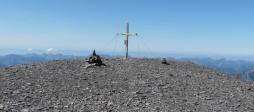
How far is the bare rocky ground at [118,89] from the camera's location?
16.5m

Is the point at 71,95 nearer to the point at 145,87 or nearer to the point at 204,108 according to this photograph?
the point at 145,87

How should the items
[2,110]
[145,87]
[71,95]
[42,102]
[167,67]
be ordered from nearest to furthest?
[2,110], [42,102], [71,95], [145,87], [167,67]

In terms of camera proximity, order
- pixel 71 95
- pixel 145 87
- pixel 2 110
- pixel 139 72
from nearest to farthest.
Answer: pixel 2 110 → pixel 71 95 → pixel 145 87 → pixel 139 72

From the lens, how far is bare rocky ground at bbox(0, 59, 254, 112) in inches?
→ 650

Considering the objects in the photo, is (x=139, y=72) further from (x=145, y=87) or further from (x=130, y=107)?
(x=130, y=107)

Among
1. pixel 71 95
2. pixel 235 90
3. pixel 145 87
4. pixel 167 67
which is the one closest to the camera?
pixel 71 95

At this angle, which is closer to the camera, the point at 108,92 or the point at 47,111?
the point at 47,111

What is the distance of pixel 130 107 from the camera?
54.2 ft

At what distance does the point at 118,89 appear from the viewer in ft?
63.5

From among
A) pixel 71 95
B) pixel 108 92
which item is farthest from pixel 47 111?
pixel 108 92

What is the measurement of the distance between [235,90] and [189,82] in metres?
2.48

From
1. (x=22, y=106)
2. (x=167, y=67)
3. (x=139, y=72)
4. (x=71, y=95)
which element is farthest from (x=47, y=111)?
(x=167, y=67)

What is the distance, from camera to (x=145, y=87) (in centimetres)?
2022

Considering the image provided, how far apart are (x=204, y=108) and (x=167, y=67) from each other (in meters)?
9.83
